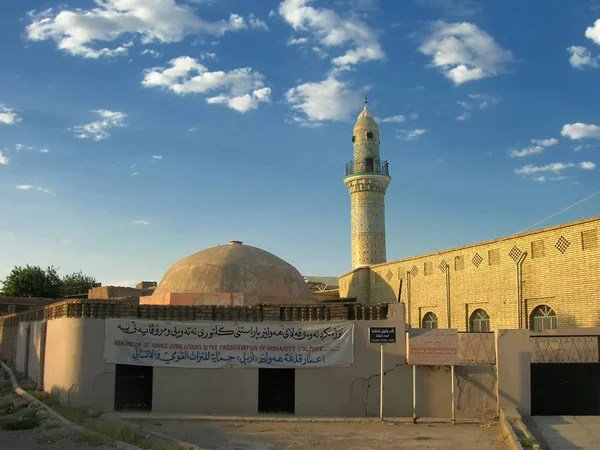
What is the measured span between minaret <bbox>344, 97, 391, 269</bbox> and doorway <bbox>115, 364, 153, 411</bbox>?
29896mm

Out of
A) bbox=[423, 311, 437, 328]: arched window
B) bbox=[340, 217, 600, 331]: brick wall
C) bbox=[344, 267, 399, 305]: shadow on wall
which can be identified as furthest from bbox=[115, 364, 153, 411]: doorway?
bbox=[344, 267, 399, 305]: shadow on wall

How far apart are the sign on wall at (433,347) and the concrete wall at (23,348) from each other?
14202 mm

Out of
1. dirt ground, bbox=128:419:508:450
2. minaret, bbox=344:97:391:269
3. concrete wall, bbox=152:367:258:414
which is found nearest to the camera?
dirt ground, bbox=128:419:508:450

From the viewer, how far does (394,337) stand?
12.7m

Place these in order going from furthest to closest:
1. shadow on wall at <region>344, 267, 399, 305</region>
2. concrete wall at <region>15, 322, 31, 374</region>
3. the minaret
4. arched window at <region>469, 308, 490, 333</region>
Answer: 1. the minaret
2. shadow on wall at <region>344, 267, 399, 305</region>
3. arched window at <region>469, 308, 490, 333</region>
4. concrete wall at <region>15, 322, 31, 374</region>

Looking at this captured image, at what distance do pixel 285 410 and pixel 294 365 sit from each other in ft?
3.78

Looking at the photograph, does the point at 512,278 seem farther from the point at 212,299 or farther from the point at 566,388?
the point at 212,299

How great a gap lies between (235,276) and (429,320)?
16.0 m

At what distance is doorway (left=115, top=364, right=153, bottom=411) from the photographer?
13.7 m

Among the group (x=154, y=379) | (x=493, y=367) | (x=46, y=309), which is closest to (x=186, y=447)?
(x=154, y=379)

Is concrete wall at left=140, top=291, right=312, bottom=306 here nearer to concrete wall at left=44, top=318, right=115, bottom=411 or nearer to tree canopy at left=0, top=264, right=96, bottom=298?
concrete wall at left=44, top=318, right=115, bottom=411

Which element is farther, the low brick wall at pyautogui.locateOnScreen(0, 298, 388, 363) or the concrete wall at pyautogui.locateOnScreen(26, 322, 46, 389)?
the concrete wall at pyautogui.locateOnScreen(26, 322, 46, 389)

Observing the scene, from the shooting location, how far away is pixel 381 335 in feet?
41.3

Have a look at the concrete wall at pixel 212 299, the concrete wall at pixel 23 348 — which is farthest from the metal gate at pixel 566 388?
the concrete wall at pixel 23 348
